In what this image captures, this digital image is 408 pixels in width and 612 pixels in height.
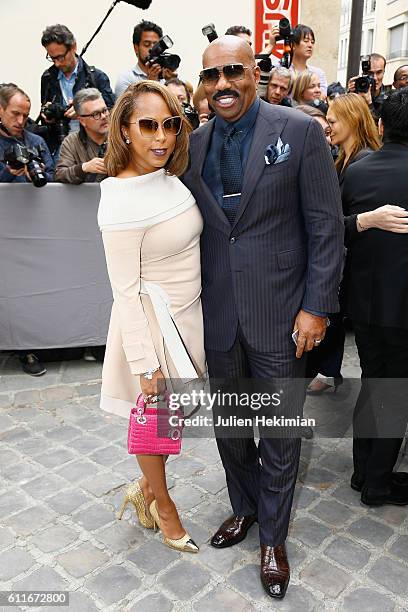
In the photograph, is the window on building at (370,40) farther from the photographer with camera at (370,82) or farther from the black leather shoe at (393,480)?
the black leather shoe at (393,480)

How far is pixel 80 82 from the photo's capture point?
5.51m

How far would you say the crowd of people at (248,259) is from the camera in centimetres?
232

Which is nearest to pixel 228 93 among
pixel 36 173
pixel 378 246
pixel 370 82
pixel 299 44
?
pixel 378 246

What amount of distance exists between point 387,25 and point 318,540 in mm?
46662

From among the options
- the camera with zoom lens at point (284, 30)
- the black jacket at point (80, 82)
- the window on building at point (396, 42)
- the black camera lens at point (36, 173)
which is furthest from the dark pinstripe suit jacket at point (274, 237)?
the window on building at point (396, 42)

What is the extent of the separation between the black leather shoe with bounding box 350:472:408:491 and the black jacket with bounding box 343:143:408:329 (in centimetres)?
90

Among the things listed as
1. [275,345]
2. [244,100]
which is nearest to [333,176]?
[244,100]

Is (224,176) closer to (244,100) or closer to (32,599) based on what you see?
(244,100)

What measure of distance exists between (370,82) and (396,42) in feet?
138

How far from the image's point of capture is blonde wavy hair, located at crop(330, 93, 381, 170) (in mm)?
3404

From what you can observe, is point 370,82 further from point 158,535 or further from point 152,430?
point 158,535

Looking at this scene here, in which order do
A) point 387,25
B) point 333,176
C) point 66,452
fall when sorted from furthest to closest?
point 387,25
point 66,452
point 333,176

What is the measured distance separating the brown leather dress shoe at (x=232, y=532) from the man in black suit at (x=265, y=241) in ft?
0.74

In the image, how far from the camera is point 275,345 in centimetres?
248
